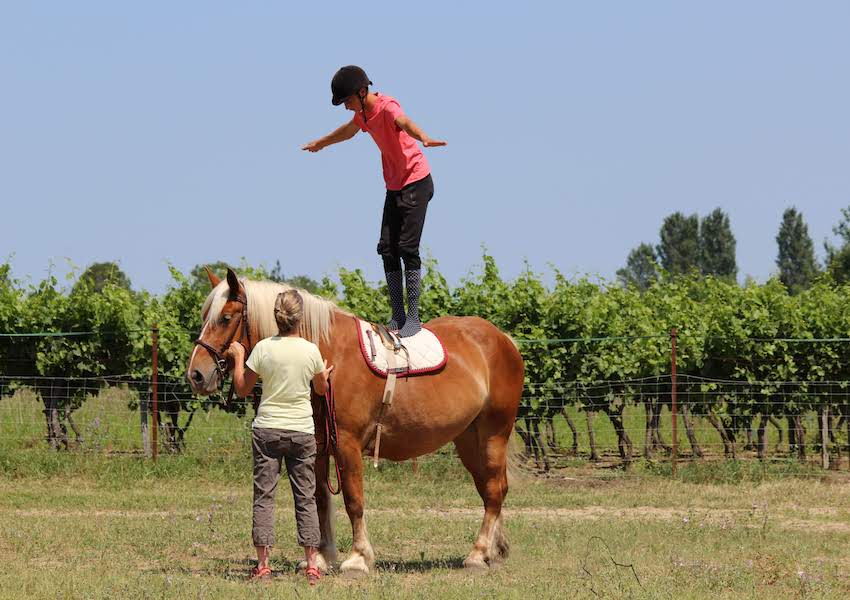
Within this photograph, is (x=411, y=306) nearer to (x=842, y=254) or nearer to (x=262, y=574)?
(x=262, y=574)

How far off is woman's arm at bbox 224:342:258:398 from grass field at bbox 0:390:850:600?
1.20m

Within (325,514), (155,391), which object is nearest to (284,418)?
(325,514)

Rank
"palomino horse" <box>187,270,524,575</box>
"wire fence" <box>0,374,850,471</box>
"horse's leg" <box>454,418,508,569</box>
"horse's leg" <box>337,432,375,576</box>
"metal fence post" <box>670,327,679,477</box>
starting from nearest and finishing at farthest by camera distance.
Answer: "palomino horse" <box>187,270,524,575</box> < "horse's leg" <box>337,432,375,576</box> < "horse's leg" <box>454,418,508,569</box> < "metal fence post" <box>670,327,679,477</box> < "wire fence" <box>0,374,850,471</box>

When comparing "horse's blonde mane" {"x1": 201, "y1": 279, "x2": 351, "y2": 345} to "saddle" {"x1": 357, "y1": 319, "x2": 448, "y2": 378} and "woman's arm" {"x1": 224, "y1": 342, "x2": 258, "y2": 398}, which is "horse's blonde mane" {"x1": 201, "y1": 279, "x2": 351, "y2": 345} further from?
"saddle" {"x1": 357, "y1": 319, "x2": 448, "y2": 378}

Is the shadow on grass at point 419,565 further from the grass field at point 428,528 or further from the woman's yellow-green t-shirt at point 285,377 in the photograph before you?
the woman's yellow-green t-shirt at point 285,377

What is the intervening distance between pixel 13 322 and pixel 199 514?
5795 mm

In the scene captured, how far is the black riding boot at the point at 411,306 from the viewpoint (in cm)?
784

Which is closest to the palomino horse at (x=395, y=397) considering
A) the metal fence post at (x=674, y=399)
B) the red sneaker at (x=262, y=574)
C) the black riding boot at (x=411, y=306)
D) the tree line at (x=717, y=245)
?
the black riding boot at (x=411, y=306)

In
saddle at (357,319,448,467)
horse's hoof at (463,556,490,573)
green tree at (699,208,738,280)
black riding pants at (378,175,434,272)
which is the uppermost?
green tree at (699,208,738,280)

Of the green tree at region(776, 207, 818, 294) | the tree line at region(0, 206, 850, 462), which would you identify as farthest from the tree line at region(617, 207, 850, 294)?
the tree line at region(0, 206, 850, 462)

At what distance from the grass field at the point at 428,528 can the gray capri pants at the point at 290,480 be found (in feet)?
1.11

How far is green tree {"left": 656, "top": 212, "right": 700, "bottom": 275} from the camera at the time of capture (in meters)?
104

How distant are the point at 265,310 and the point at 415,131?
1.51 m

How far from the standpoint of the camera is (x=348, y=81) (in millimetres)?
7605
